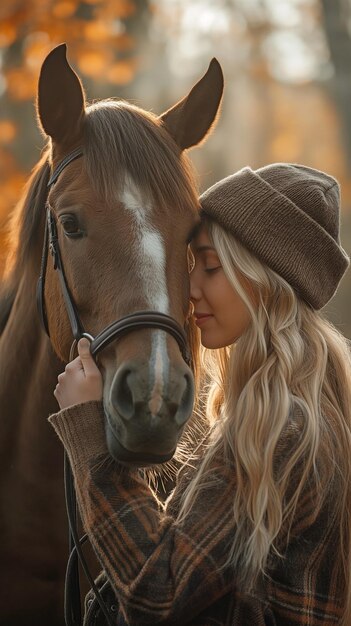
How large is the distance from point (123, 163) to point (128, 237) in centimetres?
30

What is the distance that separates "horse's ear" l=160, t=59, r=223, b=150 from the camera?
291 cm

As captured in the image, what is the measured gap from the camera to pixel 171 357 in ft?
7.08

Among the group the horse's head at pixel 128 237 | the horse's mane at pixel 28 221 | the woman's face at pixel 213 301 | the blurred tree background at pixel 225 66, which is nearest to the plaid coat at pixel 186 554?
the horse's head at pixel 128 237

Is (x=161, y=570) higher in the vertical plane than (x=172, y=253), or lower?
lower

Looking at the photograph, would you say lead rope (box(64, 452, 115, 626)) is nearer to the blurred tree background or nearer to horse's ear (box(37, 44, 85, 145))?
horse's ear (box(37, 44, 85, 145))

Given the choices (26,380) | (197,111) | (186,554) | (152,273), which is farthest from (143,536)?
(197,111)

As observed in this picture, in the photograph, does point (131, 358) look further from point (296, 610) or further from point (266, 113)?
point (266, 113)

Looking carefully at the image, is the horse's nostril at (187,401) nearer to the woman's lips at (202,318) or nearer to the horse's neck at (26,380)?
the woman's lips at (202,318)

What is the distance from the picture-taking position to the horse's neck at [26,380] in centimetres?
296

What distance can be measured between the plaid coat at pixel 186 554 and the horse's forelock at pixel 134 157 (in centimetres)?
71

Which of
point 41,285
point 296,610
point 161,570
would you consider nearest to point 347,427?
point 296,610

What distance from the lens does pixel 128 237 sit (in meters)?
2.35

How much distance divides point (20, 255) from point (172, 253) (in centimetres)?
86

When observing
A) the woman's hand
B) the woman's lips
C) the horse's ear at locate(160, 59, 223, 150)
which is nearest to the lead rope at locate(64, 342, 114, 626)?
the woman's hand
